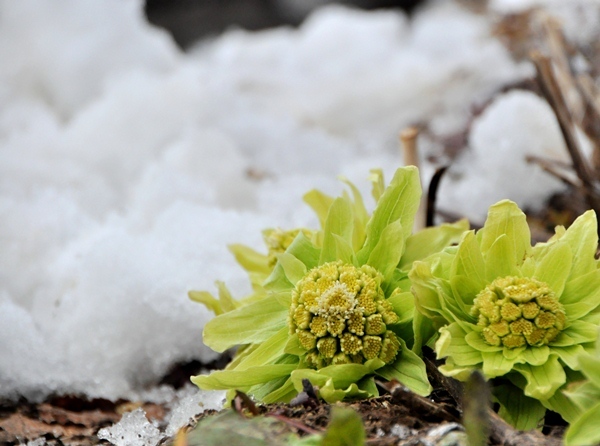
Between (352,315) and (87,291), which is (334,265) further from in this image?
(87,291)

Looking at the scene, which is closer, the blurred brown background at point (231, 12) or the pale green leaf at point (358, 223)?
the pale green leaf at point (358, 223)

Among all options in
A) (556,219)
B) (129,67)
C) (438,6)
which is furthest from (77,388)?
(438,6)

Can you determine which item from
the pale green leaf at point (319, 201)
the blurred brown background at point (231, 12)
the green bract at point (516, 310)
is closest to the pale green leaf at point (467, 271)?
the green bract at point (516, 310)

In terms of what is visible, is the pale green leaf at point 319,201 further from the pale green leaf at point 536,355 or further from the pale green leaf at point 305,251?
the pale green leaf at point 536,355

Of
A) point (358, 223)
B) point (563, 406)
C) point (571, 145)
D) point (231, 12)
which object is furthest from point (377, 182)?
point (231, 12)

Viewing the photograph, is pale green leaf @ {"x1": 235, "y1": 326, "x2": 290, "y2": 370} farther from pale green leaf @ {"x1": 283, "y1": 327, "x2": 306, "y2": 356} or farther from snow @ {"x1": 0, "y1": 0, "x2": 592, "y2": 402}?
snow @ {"x1": 0, "y1": 0, "x2": 592, "y2": 402}

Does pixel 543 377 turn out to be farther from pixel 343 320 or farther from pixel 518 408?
pixel 343 320
